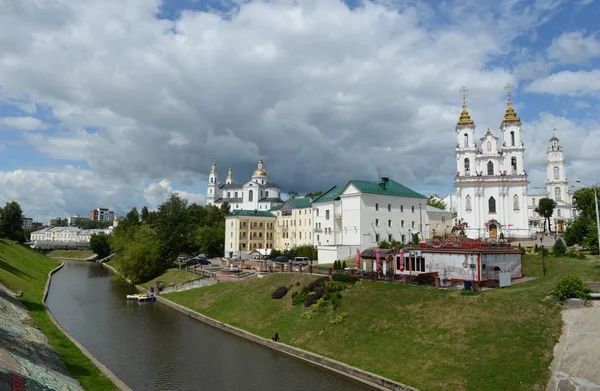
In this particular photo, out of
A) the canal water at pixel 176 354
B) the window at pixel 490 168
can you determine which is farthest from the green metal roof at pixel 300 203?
the canal water at pixel 176 354

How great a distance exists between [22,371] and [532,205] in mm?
125502

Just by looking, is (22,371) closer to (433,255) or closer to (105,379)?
(105,379)

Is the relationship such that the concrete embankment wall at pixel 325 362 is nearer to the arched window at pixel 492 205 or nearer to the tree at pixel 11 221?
the arched window at pixel 492 205

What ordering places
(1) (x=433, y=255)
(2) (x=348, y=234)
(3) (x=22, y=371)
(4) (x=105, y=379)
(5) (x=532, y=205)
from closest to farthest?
(3) (x=22, y=371)
(4) (x=105, y=379)
(1) (x=433, y=255)
(2) (x=348, y=234)
(5) (x=532, y=205)

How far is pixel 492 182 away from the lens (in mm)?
74062

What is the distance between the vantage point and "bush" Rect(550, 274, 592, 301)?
2522 centimetres

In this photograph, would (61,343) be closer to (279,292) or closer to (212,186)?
(279,292)

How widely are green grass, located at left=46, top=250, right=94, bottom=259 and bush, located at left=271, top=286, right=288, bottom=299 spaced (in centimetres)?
12341

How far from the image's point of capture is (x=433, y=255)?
3681 cm

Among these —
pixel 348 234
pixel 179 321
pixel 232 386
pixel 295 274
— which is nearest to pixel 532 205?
pixel 348 234

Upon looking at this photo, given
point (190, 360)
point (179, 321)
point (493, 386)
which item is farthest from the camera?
point (179, 321)

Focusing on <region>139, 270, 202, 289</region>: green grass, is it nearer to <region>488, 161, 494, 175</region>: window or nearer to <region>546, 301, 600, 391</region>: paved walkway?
<region>546, 301, 600, 391</region>: paved walkway

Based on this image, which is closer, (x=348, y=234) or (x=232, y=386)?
(x=232, y=386)

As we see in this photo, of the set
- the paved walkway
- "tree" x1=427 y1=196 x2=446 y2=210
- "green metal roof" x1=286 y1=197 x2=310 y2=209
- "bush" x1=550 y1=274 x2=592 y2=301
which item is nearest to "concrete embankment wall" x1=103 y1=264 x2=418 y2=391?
the paved walkway
